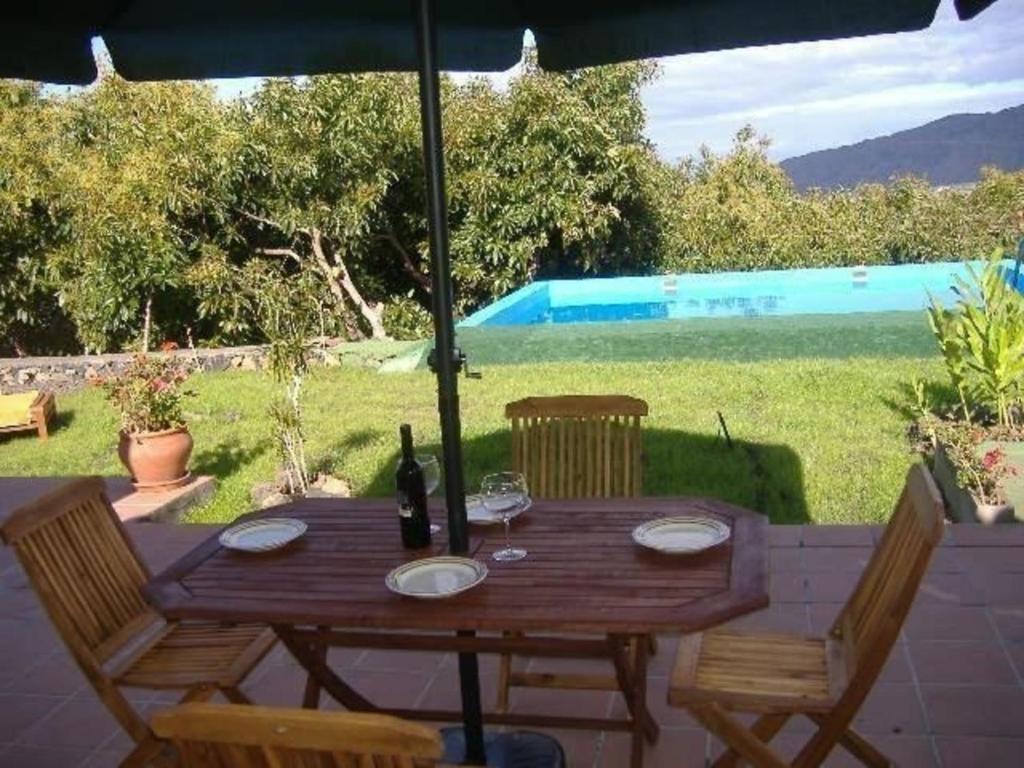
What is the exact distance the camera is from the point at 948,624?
3.32m

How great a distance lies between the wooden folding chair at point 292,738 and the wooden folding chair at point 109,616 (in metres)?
0.96

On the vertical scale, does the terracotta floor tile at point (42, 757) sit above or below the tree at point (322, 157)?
below

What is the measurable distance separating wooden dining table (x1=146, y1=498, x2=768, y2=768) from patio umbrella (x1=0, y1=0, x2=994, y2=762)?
306 mm

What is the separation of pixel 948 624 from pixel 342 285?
9.10m

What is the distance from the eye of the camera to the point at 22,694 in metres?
3.32

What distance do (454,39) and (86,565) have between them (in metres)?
1.75

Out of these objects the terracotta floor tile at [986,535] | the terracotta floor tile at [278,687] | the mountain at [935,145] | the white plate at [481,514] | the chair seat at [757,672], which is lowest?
the terracotta floor tile at [278,687]

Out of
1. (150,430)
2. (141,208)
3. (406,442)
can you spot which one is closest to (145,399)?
(150,430)

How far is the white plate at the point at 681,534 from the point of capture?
87.0 inches

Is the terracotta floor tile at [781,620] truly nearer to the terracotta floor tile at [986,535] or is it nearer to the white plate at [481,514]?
the terracotta floor tile at [986,535]

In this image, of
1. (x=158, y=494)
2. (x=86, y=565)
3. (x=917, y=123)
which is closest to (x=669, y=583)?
(x=86, y=565)

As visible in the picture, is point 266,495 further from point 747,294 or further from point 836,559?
point 747,294

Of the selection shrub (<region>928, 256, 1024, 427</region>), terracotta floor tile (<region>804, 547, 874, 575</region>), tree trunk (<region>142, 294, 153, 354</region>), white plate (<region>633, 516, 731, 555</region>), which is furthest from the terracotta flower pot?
tree trunk (<region>142, 294, 153, 354</region>)

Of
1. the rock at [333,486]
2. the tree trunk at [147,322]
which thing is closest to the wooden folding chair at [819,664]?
the rock at [333,486]
